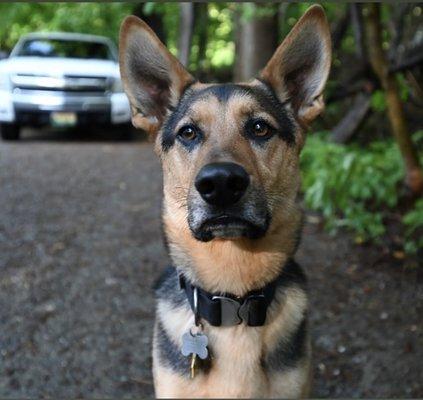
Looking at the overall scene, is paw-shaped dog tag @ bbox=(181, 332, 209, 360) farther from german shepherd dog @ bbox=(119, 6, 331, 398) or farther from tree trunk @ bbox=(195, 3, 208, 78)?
tree trunk @ bbox=(195, 3, 208, 78)

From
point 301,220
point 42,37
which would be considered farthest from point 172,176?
point 42,37

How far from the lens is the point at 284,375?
8.85 ft

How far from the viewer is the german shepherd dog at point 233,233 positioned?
259 cm

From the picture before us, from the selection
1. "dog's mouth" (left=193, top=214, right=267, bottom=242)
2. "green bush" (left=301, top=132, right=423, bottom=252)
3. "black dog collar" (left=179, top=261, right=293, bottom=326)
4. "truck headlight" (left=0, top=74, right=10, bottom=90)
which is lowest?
"truck headlight" (left=0, top=74, right=10, bottom=90)

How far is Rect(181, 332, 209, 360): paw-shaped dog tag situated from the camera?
2619mm

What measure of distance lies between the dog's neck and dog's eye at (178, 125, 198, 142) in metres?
0.40

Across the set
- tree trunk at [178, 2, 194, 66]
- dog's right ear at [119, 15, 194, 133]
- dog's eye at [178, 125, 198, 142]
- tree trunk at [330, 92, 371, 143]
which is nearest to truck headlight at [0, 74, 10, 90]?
tree trunk at [178, 2, 194, 66]

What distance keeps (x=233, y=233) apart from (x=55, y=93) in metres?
10.0

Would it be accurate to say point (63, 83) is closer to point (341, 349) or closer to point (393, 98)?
point (393, 98)

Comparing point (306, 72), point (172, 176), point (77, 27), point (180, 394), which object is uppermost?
point (306, 72)

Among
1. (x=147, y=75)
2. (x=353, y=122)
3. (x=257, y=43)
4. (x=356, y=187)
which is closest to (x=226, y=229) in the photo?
(x=147, y=75)

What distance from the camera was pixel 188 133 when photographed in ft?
9.45

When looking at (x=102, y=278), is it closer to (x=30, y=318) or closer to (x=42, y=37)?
(x=30, y=318)

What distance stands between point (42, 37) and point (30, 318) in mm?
10191
